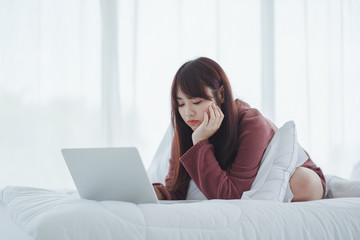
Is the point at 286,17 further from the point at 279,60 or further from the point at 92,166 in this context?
the point at 92,166

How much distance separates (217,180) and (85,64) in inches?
79.1

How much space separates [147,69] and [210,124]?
1.81 m

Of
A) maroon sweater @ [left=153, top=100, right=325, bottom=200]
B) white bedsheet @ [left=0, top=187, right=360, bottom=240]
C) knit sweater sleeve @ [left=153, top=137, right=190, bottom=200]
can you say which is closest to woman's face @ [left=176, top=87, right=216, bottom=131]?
maroon sweater @ [left=153, top=100, right=325, bottom=200]

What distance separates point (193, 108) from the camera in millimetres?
1639

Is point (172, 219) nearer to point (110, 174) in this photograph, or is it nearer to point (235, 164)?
point (110, 174)

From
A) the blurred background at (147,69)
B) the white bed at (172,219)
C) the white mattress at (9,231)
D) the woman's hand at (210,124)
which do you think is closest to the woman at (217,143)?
the woman's hand at (210,124)

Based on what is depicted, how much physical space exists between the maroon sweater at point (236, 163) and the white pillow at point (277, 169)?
3 cm

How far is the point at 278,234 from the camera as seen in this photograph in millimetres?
1005

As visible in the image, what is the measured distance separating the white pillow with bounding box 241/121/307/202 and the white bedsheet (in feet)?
0.70

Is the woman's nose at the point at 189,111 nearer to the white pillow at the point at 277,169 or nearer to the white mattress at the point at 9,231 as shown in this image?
the white pillow at the point at 277,169

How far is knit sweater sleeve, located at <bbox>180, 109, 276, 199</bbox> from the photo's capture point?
1448 mm

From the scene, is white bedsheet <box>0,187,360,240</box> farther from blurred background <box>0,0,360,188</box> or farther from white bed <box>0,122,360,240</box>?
blurred background <box>0,0,360,188</box>

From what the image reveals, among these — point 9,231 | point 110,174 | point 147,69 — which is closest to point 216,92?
point 110,174

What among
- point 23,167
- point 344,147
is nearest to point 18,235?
point 23,167
